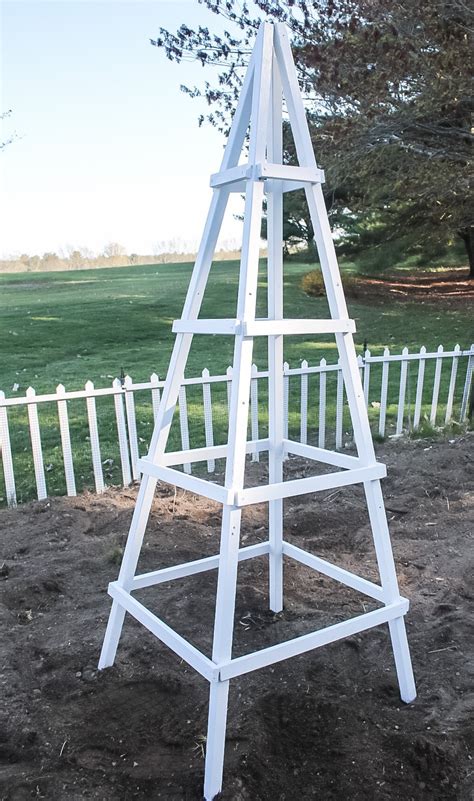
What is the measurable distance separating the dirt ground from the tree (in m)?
5.45

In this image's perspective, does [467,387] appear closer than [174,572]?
No

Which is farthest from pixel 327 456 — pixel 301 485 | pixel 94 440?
pixel 94 440

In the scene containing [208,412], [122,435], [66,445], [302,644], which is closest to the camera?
[302,644]

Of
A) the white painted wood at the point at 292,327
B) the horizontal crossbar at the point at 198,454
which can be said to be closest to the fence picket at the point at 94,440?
the horizontal crossbar at the point at 198,454

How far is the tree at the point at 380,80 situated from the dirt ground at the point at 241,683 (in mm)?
5446

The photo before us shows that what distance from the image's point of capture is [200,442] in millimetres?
6422

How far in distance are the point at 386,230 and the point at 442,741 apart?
17757 millimetres

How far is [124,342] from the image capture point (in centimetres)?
1330

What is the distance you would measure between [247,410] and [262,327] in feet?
0.99

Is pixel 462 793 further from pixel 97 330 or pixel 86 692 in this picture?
pixel 97 330

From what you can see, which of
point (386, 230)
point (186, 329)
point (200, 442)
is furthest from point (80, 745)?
point (386, 230)

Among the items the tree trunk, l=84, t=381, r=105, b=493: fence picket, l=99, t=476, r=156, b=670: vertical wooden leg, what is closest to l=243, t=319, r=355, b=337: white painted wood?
l=99, t=476, r=156, b=670: vertical wooden leg

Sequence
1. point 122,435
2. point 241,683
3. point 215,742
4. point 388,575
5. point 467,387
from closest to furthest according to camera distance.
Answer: point 215,742 → point 388,575 → point 241,683 → point 122,435 → point 467,387

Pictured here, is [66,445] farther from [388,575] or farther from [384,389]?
[384,389]
